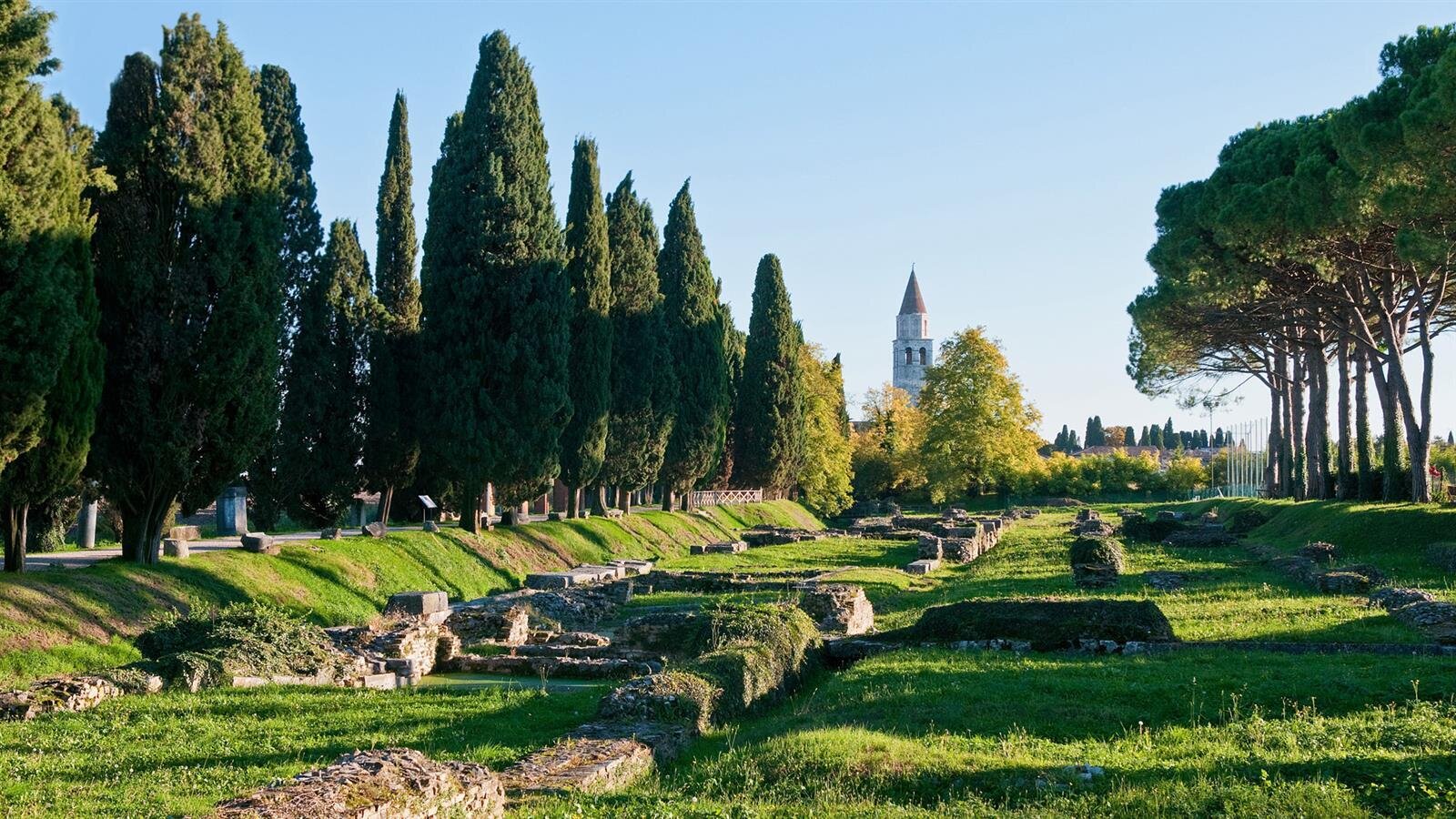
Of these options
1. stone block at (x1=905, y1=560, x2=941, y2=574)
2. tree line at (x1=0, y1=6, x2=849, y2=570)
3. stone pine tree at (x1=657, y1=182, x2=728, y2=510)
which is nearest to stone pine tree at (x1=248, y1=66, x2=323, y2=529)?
tree line at (x1=0, y1=6, x2=849, y2=570)

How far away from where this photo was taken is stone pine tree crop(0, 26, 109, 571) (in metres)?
14.4

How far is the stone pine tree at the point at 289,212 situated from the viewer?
26031mm

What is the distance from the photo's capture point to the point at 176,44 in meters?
18.2

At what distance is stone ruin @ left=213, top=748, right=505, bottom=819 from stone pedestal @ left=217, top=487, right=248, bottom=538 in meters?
22.8

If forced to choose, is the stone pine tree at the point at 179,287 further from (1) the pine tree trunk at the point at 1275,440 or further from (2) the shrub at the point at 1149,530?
(1) the pine tree trunk at the point at 1275,440

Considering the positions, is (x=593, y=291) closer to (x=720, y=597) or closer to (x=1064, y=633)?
(x=720, y=597)

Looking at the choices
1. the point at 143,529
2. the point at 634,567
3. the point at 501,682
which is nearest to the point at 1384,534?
the point at 634,567

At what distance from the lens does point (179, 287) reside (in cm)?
1769

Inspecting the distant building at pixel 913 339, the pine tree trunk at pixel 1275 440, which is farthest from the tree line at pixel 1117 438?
the pine tree trunk at pixel 1275 440

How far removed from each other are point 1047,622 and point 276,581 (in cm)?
1288

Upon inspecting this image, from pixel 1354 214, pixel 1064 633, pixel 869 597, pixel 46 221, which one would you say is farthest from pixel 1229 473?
pixel 46 221

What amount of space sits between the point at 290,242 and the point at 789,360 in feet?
111

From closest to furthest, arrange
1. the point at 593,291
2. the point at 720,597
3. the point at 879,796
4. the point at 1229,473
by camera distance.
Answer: the point at 879,796 → the point at 720,597 → the point at 593,291 → the point at 1229,473

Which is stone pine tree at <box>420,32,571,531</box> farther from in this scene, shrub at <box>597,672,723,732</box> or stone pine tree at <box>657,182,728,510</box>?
shrub at <box>597,672,723,732</box>
